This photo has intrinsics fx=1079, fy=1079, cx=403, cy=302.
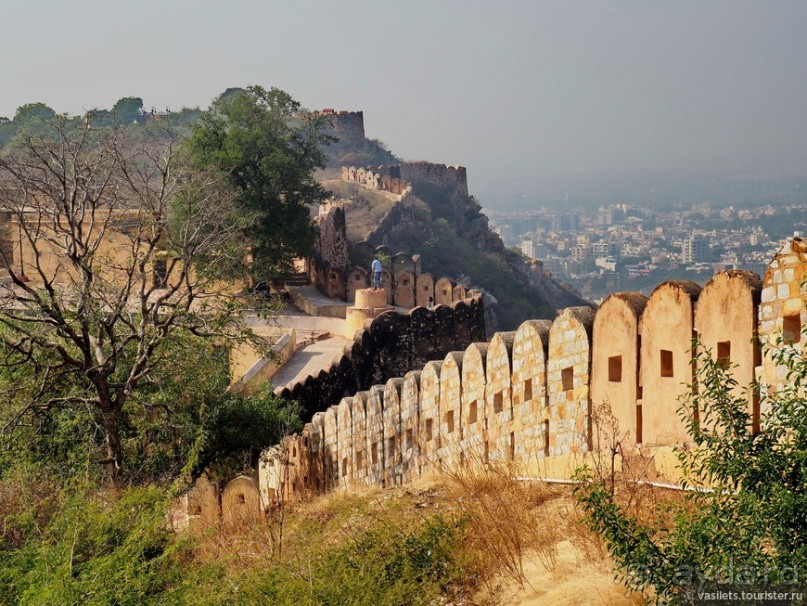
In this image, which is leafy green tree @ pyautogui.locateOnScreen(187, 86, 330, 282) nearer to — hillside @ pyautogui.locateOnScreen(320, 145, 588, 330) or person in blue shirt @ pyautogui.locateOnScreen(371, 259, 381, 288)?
person in blue shirt @ pyautogui.locateOnScreen(371, 259, 381, 288)

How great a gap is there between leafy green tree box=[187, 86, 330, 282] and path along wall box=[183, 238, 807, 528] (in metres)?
19.6

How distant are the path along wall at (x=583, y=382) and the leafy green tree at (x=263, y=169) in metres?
19.6

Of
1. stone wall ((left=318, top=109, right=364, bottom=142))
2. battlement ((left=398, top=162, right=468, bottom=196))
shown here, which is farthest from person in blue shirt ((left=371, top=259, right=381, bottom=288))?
stone wall ((left=318, top=109, right=364, bottom=142))

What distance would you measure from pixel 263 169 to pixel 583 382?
2339 centimetres

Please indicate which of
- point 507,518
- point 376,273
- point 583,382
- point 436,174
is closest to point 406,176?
point 436,174

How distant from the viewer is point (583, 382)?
7516 millimetres

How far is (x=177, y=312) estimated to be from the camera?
1229cm

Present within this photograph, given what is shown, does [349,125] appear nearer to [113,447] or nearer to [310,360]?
[310,360]

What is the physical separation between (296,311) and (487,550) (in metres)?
23.2

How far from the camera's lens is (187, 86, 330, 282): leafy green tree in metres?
29.7

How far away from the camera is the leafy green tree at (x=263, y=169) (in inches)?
1169

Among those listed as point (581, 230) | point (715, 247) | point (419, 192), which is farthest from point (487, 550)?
point (581, 230)

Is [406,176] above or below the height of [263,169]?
above

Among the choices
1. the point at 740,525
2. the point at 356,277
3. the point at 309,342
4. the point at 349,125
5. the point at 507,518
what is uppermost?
the point at 349,125
